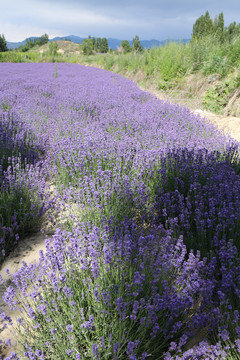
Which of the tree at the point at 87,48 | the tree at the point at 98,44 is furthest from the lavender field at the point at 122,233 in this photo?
the tree at the point at 98,44

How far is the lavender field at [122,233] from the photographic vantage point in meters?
1.43

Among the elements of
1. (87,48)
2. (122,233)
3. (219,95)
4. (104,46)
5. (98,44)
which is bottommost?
(122,233)

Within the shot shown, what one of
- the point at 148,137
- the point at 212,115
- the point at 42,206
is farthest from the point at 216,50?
the point at 42,206

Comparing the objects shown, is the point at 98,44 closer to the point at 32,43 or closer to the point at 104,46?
the point at 104,46

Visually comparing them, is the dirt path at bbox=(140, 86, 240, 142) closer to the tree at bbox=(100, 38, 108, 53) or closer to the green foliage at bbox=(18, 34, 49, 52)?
the tree at bbox=(100, 38, 108, 53)

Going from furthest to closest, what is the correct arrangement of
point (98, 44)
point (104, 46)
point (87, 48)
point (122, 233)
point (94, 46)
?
point (98, 44)
point (94, 46)
point (104, 46)
point (87, 48)
point (122, 233)

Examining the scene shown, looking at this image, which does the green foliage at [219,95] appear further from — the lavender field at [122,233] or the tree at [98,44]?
the tree at [98,44]

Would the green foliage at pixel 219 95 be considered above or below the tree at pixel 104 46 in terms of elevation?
below

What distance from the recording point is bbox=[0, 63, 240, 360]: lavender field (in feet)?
4.71

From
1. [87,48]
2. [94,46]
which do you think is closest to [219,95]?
[87,48]

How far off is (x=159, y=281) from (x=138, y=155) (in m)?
1.86

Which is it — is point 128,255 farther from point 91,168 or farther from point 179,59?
point 179,59

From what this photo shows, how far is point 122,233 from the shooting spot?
6.88ft

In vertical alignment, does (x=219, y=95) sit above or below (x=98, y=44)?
below
